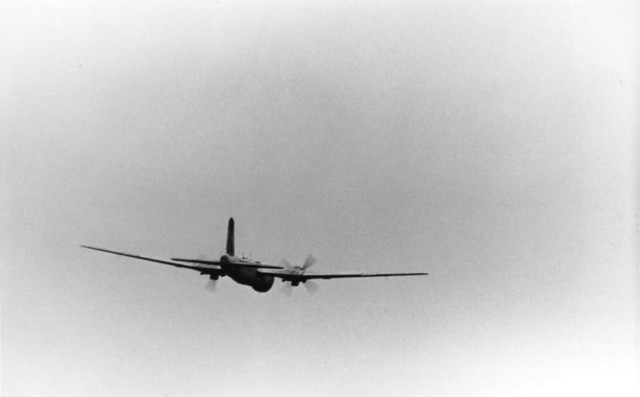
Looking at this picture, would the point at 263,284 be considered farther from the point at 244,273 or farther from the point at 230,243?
the point at 230,243

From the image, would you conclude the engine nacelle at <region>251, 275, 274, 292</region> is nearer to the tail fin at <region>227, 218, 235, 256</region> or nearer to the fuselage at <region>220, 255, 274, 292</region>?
the fuselage at <region>220, 255, 274, 292</region>

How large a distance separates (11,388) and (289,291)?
21.0 meters

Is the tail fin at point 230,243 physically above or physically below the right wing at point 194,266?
above

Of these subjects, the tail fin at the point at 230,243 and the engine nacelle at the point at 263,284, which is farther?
the tail fin at the point at 230,243

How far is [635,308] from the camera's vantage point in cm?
3491

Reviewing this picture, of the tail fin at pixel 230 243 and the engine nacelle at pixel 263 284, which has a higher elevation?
the tail fin at pixel 230 243

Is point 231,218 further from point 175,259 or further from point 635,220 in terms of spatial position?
point 635,220

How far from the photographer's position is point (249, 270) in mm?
52719

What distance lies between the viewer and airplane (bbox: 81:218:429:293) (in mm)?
51000

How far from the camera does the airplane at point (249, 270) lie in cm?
5100

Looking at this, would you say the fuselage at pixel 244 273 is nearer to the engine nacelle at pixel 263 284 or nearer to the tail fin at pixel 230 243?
the engine nacelle at pixel 263 284

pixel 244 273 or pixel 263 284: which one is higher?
pixel 263 284

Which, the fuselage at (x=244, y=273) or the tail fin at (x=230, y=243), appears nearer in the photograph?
the fuselage at (x=244, y=273)

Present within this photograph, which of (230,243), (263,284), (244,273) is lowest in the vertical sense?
(244,273)
